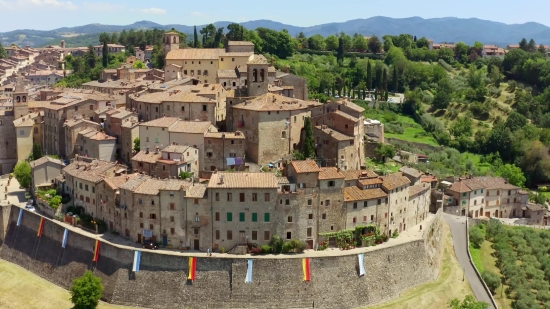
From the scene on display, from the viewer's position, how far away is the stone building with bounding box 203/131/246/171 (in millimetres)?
55531

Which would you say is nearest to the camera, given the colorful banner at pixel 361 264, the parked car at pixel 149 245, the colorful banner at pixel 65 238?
the colorful banner at pixel 361 264

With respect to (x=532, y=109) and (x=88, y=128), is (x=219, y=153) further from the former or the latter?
(x=532, y=109)

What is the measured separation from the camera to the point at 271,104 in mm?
58344

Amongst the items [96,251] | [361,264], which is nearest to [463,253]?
[361,264]

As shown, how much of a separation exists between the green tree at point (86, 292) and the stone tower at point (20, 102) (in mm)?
31333

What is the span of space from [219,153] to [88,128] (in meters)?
17.1

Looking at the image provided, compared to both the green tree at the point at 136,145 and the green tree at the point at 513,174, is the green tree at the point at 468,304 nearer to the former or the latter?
the green tree at the point at 136,145

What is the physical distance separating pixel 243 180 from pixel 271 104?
11.7 meters

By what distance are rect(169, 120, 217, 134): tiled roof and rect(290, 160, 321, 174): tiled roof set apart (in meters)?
10.1

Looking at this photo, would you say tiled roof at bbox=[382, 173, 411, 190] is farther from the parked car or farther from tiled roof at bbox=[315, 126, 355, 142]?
the parked car

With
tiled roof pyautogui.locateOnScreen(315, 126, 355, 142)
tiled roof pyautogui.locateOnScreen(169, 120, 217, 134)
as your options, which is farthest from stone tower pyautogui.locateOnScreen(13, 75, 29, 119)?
tiled roof pyautogui.locateOnScreen(315, 126, 355, 142)

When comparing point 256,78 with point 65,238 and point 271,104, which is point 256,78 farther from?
point 65,238

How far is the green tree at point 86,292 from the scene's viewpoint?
4556cm

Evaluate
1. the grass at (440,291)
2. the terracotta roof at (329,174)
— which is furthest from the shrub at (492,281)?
the terracotta roof at (329,174)
